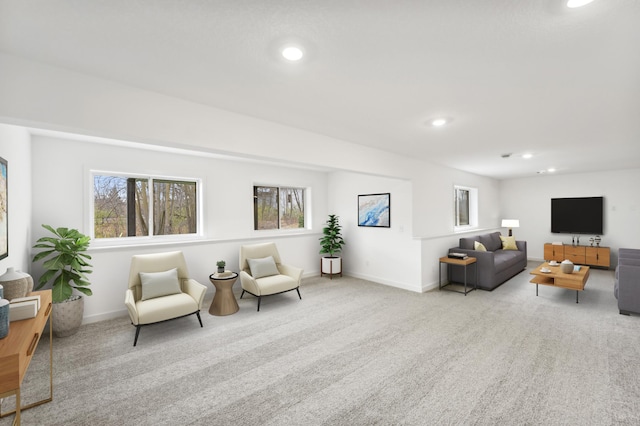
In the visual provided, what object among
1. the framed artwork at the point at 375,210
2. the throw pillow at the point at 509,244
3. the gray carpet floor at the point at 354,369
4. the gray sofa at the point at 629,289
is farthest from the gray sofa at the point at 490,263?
the gray sofa at the point at 629,289

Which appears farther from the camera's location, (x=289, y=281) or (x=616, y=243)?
(x=616, y=243)

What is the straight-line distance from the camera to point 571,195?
7199 mm

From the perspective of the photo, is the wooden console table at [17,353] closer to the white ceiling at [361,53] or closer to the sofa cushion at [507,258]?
the white ceiling at [361,53]

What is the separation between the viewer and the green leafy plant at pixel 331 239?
6.02 metres

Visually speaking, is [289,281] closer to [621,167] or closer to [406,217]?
[406,217]

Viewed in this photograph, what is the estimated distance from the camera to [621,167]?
242 inches

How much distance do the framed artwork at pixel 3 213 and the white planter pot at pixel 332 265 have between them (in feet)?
15.1

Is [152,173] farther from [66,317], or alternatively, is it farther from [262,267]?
[262,267]

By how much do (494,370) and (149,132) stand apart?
358 cm

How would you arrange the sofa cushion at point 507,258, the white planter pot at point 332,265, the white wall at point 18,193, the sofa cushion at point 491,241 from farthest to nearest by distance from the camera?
the sofa cushion at point 491,241 < the white planter pot at point 332,265 < the sofa cushion at point 507,258 < the white wall at point 18,193

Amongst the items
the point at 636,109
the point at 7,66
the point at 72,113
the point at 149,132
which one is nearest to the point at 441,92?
the point at 636,109

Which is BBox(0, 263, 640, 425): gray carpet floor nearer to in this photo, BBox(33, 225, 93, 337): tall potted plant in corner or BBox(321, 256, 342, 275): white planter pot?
BBox(33, 225, 93, 337): tall potted plant in corner

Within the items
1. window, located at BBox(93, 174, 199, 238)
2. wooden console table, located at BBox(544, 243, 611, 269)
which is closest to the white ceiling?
window, located at BBox(93, 174, 199, 238)

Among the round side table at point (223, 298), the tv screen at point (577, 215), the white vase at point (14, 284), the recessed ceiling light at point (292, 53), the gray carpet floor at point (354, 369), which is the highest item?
the recessed ceiling light at point (292, 53)
